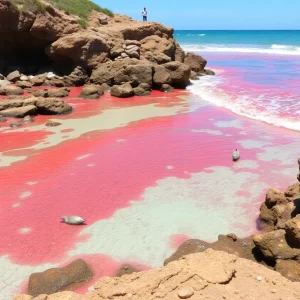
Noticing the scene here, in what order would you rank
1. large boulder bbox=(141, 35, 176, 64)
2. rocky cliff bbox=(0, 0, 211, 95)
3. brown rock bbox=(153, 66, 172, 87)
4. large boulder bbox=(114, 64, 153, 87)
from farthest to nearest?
1. large boulder bbox=(141, 35, 176, 64)
2. rocky cliff bbox=(0, 0, 211, 95)
3. brown rock bbox=(153, 66, 172, 87)
4. large boulder bbox=(114, 64, 153, 87)

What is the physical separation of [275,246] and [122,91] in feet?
41.9

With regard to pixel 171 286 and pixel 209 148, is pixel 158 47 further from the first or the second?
pixel 171 286

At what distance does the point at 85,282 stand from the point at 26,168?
14.3 ft

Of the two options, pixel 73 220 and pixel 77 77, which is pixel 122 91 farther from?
pixel 73 220

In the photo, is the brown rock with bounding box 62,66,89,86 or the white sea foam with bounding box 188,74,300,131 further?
the brown rock with bounding box 62,66,89,86

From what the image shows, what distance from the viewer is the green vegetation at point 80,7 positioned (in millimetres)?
23016

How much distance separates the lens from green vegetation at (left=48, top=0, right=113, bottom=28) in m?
23.0

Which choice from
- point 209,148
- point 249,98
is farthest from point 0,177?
point 249,98

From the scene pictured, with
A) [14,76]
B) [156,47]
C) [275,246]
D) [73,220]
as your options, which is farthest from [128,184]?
[156,47]

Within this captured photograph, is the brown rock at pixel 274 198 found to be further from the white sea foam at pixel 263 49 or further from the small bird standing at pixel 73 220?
the white sea foam at pixel 263 49

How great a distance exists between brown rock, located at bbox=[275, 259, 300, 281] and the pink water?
132 cm

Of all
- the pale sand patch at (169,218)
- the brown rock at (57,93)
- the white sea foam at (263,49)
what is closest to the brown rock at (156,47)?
the brown rock at (57,93)

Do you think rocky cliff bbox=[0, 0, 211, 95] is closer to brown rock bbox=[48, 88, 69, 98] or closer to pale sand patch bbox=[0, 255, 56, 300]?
brown rock bbox=[48, 88, 69, 98]

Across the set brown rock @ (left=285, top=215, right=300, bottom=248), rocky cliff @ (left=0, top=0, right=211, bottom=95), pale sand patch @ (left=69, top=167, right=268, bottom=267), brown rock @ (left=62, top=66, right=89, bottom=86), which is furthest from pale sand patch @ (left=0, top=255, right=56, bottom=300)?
brown rock @ (left=62, top=66, right=89, bottom=86)
